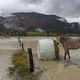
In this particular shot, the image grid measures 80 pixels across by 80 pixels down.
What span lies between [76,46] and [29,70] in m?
4.50

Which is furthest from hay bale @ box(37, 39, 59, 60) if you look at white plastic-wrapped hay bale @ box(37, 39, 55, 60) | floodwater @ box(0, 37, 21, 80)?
floodwater @ box(0, 37, 21, 80)

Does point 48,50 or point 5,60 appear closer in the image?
point 48,50

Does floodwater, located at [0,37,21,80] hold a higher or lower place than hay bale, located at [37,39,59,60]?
lower

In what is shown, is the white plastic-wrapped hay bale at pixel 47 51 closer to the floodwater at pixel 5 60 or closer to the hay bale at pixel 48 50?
the hay bale at pixel 48 50

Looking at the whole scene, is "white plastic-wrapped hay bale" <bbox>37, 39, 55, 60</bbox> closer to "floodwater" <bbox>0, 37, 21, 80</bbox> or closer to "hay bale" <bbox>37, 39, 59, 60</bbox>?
"hay bale" <bbox>37, 39, 59, 60</bbox>

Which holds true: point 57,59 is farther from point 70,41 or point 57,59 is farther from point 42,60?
point 70,41

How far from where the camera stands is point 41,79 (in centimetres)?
448

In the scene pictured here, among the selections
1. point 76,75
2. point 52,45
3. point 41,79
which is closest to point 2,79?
point 41,79

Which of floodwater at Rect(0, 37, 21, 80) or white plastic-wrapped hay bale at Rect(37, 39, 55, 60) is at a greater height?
white plastic-wrapped hay bale at Rect(37, 39, 55, 60)

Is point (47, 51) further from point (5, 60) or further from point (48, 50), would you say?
point (5, 60)

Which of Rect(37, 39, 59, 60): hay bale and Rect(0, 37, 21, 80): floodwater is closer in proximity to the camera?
Rect(0, 37, 21, 80): floodwater

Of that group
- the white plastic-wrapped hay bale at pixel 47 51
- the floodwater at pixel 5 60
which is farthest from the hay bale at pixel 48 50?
the floodwater at pixel 5 60

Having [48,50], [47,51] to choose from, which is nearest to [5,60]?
[47,51]

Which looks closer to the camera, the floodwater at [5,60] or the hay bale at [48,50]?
the floodwater at [5,60]
